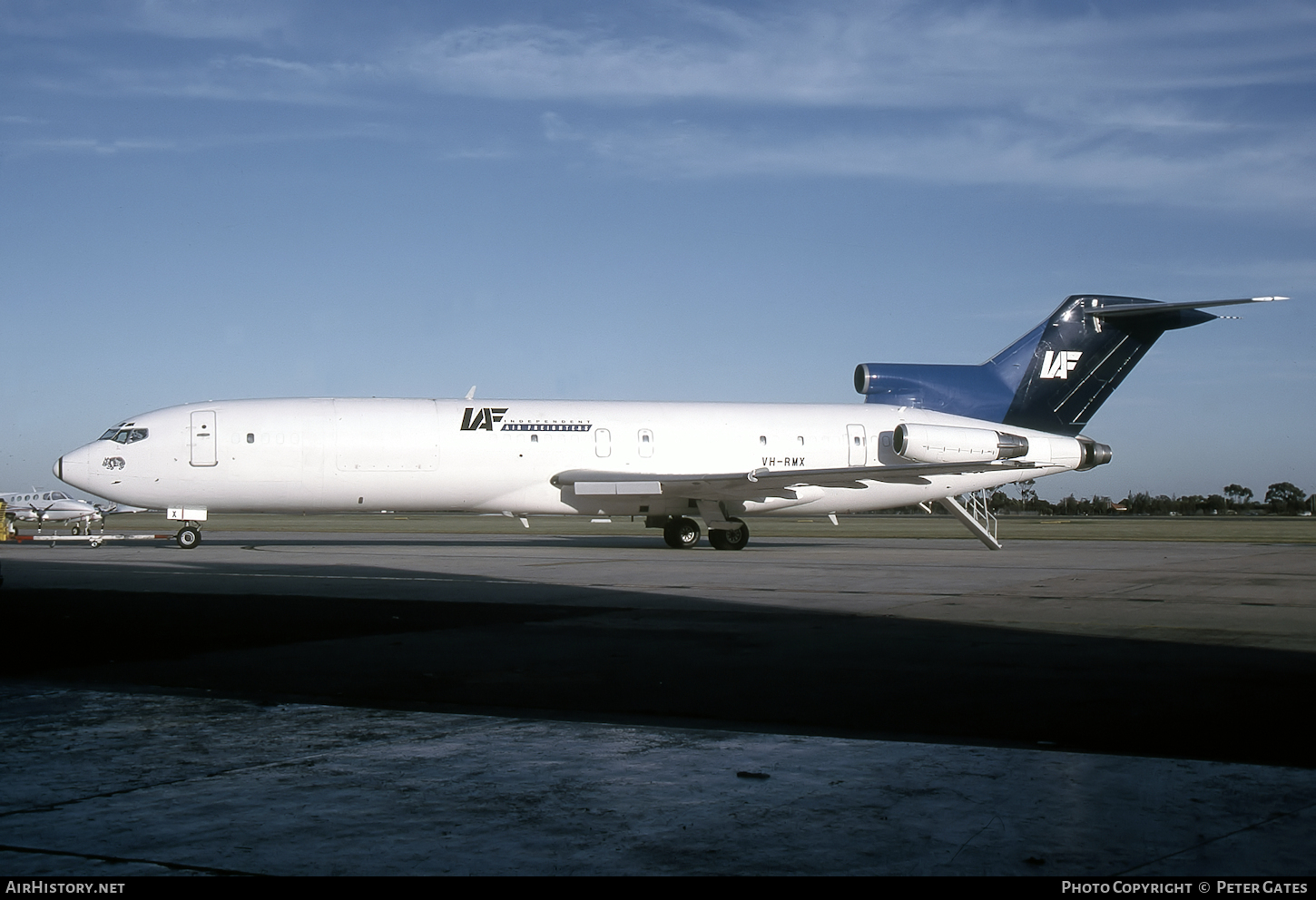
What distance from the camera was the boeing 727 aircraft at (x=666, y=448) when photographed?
2578cm

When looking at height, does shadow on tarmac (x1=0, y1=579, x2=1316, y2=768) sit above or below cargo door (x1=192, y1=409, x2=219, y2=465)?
below

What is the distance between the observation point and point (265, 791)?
4.85 metres

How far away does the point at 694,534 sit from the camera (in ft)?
93.2

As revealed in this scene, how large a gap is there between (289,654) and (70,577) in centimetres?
1064

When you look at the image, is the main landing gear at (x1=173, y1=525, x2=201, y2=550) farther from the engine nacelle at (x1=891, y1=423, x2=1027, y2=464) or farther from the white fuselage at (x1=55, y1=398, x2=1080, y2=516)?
the engine nacelle at (x1=891, y1=423, x2=1027, y2=464)

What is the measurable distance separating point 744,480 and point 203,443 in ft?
40.7

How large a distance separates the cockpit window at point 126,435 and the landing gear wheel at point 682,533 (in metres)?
12.6

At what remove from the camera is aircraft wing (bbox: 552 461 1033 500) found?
25.5 m

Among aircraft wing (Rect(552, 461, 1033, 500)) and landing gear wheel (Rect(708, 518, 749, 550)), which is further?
landing gear wheel (Rect(708, 518, 749, 550))

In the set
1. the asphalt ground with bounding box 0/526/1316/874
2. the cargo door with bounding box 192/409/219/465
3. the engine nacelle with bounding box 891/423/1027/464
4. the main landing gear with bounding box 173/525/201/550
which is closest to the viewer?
the asphalt ground with bounding box 0/526/1316/874

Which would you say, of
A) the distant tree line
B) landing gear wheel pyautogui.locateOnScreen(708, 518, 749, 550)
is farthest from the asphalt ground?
the distant tree line

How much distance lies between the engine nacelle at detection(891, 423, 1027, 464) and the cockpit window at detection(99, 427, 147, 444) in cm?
1768
